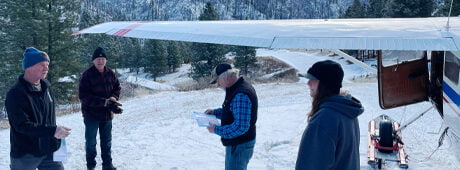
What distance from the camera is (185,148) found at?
21.5 feet

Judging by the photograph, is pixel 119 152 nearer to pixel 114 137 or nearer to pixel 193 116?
pixel 114 137

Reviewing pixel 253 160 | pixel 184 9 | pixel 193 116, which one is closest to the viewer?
pixel 193 116

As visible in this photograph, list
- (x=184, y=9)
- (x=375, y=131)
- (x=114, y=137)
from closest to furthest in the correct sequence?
(x=375, y=131)
(x=114, y=137)
(x=184, y=9)

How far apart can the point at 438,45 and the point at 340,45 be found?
0.73m

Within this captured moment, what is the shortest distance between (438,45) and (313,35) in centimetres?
100

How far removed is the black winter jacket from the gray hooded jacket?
225 centimetres

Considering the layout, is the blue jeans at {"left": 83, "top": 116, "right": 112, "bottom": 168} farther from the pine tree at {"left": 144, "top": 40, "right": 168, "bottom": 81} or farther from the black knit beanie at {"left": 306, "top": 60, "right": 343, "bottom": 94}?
the pine tree at {"left": 144, "top": 40, "right": 168, "bottom": 81}

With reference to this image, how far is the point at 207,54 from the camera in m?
32.9

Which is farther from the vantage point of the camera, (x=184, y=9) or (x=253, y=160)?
(x=184, y=9)

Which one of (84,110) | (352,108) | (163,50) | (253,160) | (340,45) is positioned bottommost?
(163,50)

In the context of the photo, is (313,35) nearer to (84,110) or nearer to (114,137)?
(84,110)

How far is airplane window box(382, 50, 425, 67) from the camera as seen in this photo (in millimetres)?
5570

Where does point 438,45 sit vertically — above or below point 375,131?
above

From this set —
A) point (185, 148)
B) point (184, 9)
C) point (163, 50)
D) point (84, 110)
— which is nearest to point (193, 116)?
point (84, 110)
